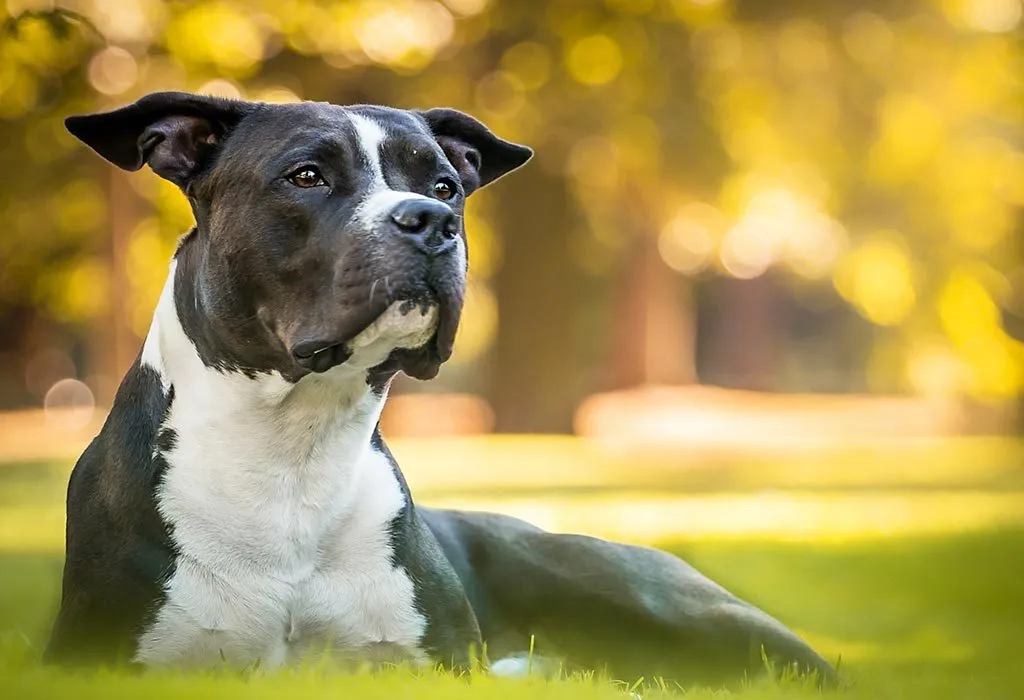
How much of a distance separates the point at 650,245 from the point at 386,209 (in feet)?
79.7

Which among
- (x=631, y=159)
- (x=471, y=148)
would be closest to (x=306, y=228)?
(x=471, y=148)

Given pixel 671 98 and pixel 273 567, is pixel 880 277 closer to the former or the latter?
pixel 671 98

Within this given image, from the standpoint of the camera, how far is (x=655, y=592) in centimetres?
515

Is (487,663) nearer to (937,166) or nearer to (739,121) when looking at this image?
(739,121)

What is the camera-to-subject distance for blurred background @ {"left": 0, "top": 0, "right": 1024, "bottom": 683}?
9.44 m

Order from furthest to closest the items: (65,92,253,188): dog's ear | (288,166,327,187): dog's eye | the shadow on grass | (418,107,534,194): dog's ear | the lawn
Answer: the shadow on grass → (418,107,534,194): dog's ear → (65,92,253,188): dog's ear → (288,166,327,187): dog's eye → the lawn

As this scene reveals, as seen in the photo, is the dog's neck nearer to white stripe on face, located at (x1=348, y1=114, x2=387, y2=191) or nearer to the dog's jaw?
the dog's jaw

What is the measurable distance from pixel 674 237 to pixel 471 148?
69.6 feet

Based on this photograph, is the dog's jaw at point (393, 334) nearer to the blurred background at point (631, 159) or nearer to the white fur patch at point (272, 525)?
the white fur patch at point (272, 525)

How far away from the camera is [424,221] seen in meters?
4.08

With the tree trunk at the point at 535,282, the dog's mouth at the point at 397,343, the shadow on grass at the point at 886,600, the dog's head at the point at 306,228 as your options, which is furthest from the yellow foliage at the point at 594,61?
the dog's mouth at the point at 397,343

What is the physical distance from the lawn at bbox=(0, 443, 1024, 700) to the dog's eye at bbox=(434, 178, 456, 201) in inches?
60.3

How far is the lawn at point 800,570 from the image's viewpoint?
4.04m

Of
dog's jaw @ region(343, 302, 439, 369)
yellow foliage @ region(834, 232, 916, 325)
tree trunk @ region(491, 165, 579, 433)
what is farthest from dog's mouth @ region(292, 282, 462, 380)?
yellow foliage @ region(834, 232, 916, 325)
